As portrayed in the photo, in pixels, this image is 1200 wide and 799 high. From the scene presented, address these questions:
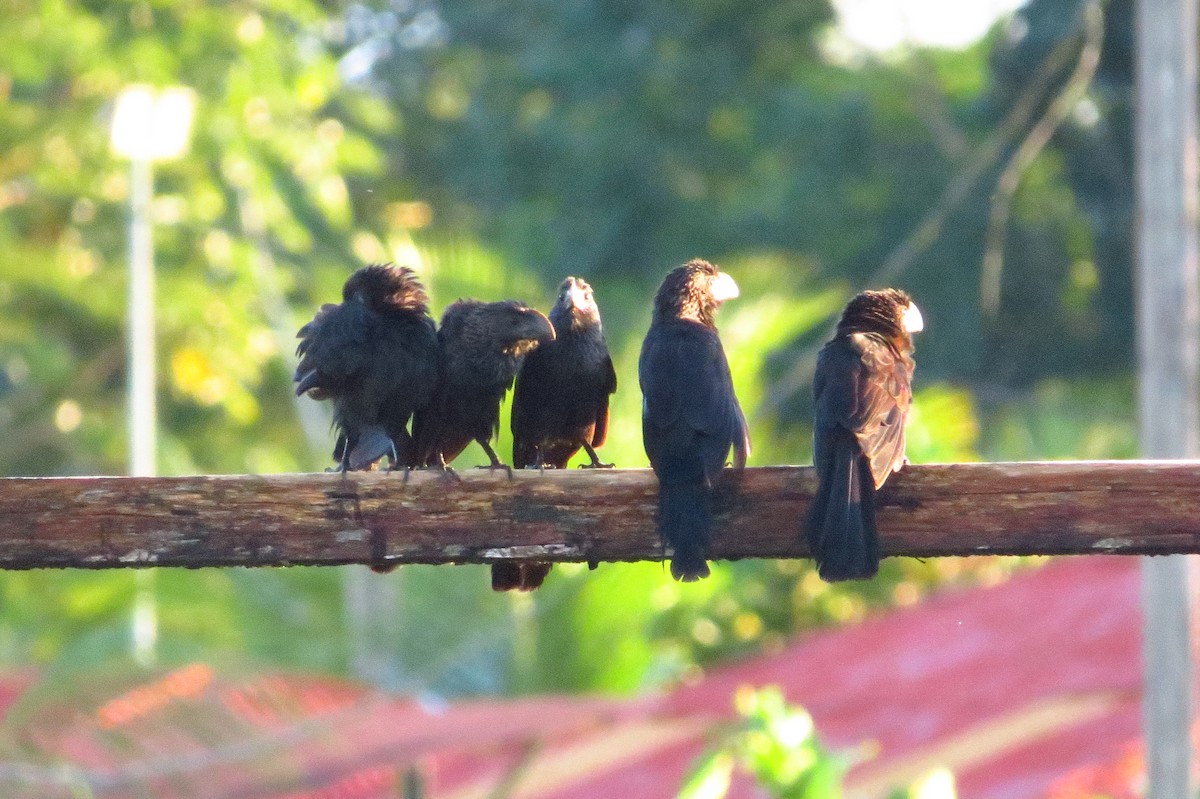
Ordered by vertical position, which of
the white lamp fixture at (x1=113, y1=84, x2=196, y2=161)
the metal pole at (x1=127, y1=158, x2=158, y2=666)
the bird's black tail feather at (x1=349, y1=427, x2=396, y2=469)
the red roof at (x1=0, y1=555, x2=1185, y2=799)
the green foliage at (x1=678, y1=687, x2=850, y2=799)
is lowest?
the green foliage at (x1=678, y1=687, x2=850, y2=799)

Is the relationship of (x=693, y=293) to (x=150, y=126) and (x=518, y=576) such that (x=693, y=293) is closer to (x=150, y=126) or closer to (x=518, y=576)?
(x=518, y=576)

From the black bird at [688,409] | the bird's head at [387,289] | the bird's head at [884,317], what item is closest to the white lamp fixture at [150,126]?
the bird's head at [387,289]

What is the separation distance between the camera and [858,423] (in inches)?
169

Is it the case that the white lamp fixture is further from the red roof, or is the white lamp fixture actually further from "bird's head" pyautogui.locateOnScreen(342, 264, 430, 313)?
"bird's head" pyautogui.locateOnScreen(342, 264, 430, 313)

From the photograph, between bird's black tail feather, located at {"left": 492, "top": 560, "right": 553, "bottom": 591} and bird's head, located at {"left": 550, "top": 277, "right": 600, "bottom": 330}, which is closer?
bird's black tail feather, located at {"left": 492, "top": 560, "right": 553, "bottom": 591}

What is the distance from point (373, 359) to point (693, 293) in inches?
36.4

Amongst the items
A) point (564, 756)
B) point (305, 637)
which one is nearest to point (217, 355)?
point (305, 637)

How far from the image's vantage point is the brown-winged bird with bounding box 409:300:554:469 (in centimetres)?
499

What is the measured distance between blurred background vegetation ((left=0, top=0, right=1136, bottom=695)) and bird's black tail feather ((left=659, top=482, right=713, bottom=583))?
14.5 feet

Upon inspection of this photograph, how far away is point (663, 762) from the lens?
31.7ft

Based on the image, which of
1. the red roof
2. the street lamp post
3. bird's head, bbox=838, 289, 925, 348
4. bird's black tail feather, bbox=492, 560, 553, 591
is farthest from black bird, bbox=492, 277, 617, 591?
the street lamp post

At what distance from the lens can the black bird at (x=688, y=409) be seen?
4051mm

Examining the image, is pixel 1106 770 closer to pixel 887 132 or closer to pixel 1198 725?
pixel 1198 725

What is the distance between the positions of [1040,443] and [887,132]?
1365 centimetres
